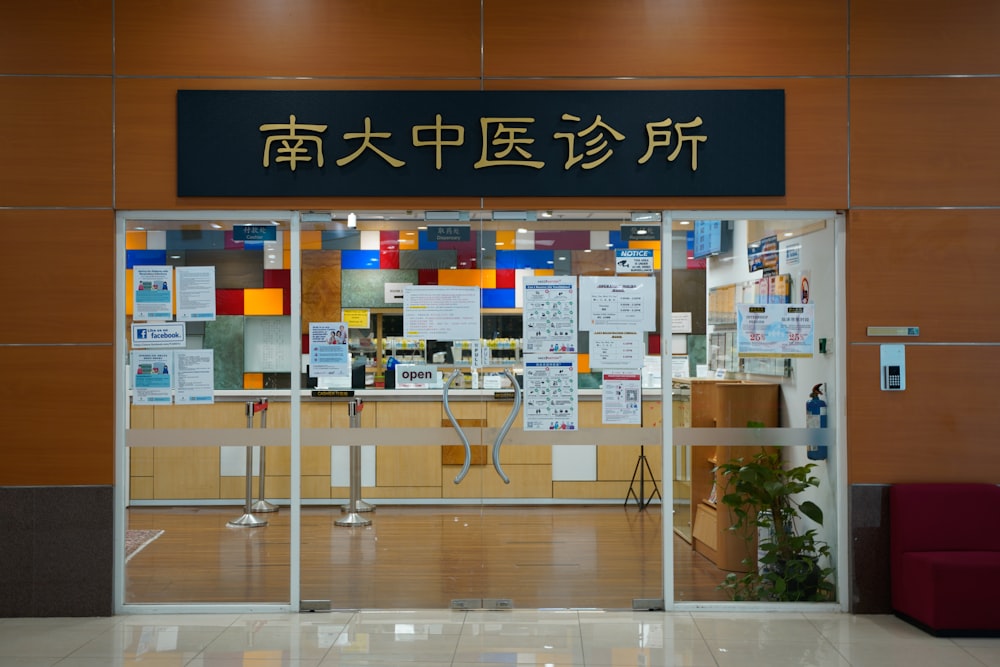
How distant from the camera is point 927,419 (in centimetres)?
578

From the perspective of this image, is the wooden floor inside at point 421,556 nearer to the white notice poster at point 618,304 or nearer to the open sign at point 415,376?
the open sign at point 415,376

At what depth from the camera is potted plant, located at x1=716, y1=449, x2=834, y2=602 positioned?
5902 mm

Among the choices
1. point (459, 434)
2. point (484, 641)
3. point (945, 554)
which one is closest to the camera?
point (484, 641)

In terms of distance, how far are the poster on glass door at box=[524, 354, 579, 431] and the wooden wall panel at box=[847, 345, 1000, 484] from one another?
63.0 inches

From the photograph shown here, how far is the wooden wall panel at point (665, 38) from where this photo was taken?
229 inches

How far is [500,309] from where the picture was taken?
19.2 ft

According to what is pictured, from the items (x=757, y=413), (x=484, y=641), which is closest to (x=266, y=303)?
(x=484, y=641)

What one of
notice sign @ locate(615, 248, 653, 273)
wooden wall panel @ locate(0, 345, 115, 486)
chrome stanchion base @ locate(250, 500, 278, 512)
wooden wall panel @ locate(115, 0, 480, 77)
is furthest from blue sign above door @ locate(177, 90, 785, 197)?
chrome stanchion base @ locate(250, 500, 278, 512)

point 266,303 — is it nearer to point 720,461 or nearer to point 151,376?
point 151,376

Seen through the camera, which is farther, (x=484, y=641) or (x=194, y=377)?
(x=194, y=377)

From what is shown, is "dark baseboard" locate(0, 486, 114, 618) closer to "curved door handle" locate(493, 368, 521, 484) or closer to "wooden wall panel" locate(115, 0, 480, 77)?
"curved door handle" locate(493, 368, 521, 484)

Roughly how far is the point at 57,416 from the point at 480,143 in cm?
288

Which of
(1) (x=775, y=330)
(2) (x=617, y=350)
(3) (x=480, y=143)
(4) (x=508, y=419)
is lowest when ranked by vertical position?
(4) (x=508, y=419)

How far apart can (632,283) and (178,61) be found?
115 inches
